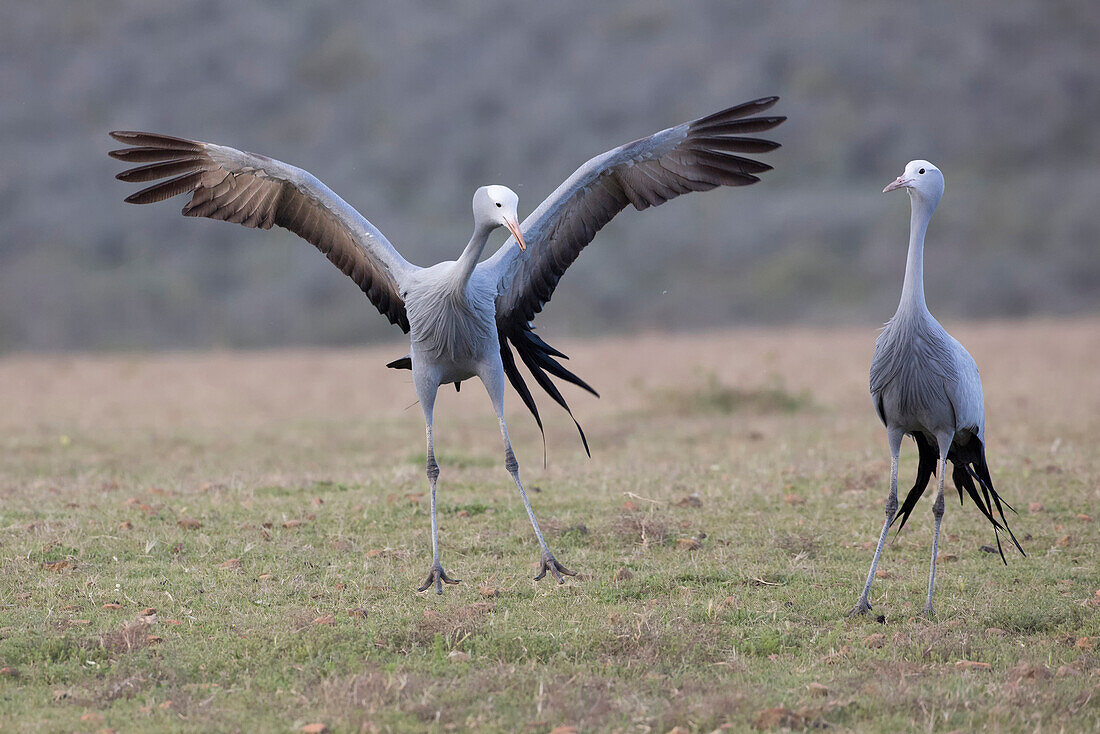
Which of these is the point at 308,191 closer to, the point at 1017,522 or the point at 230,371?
the point at 1017,522

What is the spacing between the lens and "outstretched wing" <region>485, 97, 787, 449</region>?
702 centimetres

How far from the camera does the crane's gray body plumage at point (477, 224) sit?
693cm

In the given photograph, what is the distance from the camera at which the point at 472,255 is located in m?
6.67

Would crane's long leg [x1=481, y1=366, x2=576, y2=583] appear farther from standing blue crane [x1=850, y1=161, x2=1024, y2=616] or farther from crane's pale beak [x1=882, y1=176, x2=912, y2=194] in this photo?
crane's pale beak [x1=882, y1=176, x2=912, y2=194]

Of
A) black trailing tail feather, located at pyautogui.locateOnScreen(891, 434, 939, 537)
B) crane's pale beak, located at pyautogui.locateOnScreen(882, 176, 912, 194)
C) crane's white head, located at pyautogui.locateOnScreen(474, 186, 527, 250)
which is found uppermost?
crane's pale beak, located at pyautogui.locateOnScreen(882, 176, 912, 194)

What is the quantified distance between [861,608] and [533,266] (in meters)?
2.74

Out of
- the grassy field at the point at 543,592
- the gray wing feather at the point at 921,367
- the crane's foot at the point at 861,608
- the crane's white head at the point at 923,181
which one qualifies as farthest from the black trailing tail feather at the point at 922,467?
the crane's white head at the point at 923,181

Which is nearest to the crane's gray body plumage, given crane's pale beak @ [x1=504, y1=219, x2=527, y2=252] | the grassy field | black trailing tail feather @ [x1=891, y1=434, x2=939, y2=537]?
crane's pale beak @ [x1=504, y1=219, x2=527, y2=252]

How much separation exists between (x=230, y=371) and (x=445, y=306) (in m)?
19.5

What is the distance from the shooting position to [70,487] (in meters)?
9.69

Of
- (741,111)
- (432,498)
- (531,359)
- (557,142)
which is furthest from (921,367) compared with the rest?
(557,142)

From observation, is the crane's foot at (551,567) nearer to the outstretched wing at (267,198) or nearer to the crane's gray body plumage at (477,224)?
the crane's gray body plumage at (477,224)

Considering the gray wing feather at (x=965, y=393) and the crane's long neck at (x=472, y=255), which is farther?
the crane's long neck at (x=472, y=255)

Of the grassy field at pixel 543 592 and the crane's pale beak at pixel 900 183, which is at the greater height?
the crane's pale beak at pixel 900 183
